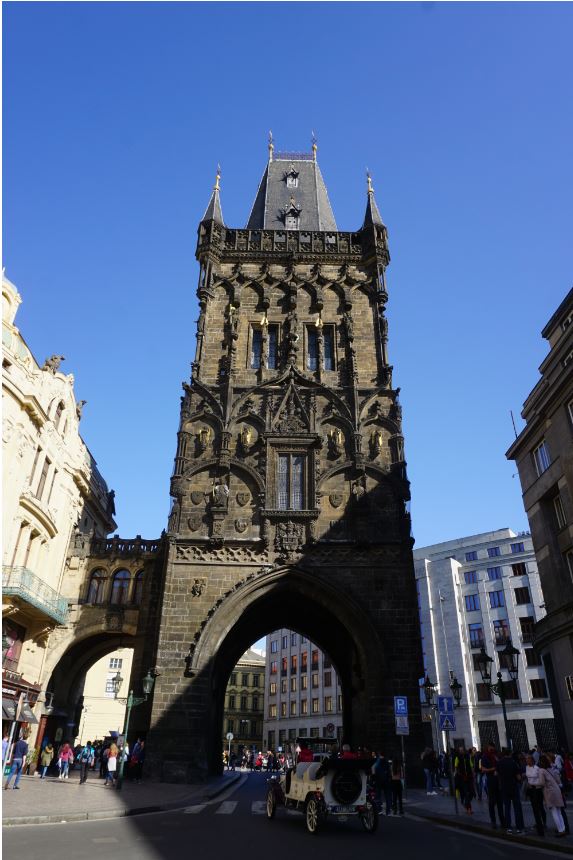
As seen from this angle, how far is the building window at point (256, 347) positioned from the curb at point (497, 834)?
2119 cm

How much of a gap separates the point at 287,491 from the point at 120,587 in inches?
378

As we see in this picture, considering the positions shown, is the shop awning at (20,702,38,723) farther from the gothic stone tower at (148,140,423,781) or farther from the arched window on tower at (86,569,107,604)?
the gothic stone tower at (148,140,423,781)

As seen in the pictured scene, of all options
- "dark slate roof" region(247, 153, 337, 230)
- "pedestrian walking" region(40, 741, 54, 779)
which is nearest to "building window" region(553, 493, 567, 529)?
"pedestrian walking" region(40, 741, 54, 779)

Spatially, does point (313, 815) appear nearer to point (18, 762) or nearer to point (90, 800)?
point (90, 800)

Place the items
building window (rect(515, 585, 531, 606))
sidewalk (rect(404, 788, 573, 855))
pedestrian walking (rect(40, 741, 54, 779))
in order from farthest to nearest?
building window (rect(515, 585, 531, 606)), pedestrian walking (rect(40, 741, 54, 779)), sidewalk (rect(404, 788, 573, 855))

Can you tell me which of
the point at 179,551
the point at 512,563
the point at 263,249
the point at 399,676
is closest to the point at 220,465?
the point at 179,551

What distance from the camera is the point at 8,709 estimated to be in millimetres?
23359

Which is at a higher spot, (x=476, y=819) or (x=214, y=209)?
(x=214, y=209)

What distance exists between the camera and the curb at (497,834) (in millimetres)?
9810

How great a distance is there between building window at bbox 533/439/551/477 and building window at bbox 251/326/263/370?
45.5 ft

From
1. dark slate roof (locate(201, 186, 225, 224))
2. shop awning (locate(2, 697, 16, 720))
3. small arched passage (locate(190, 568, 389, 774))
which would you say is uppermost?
dark slate roof (locate(201, 186, 225, 224))

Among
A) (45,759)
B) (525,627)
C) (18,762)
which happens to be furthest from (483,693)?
(18,762)

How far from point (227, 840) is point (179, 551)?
52.3ft

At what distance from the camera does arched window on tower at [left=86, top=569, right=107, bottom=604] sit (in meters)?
28.6
